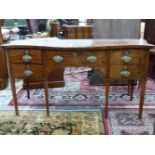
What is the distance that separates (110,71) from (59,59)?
0.48m

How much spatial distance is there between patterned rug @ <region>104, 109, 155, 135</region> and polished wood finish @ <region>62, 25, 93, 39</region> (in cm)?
307

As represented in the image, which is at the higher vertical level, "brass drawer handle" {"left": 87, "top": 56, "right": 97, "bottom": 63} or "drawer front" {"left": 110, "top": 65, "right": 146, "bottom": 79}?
"brass drawer handle" {"left": 87, "top": 56, "right": 97, "bottom": 63}

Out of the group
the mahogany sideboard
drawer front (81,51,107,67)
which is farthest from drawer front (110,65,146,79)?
drawer front (81,51,107,67)

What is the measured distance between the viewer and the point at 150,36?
3266 mm

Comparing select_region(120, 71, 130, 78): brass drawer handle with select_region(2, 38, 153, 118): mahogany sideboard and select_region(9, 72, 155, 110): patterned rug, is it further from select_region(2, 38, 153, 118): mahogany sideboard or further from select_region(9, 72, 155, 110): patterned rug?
select_region(9, 72, 155, 110): patterned rug

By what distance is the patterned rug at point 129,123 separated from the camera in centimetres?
188

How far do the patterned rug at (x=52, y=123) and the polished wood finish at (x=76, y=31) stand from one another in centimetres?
304

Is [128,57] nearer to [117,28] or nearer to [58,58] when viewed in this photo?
[58,58]

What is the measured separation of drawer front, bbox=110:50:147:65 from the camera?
180 centimetres

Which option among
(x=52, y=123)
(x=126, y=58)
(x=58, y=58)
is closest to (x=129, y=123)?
(x=126, y=58)

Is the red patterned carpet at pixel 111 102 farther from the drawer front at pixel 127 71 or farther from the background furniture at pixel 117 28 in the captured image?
the background furniture at pixel 117 28

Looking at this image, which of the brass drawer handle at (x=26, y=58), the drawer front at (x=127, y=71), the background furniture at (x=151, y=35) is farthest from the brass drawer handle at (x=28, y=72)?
the background furniture at (x=151, y=35)

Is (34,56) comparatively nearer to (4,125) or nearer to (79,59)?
(79,59)

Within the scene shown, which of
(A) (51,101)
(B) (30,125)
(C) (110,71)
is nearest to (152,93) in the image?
(C) (110,71)
